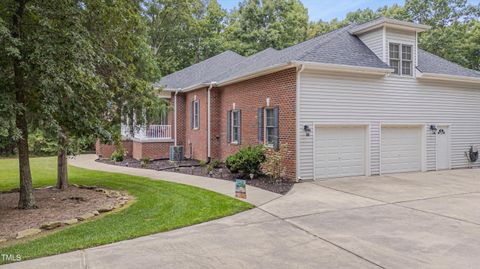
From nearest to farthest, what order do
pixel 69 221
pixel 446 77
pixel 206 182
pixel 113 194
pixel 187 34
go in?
pixel 69 221, pixel 113 194, pixel 206 182, pixel 446 77, pixel 187 34

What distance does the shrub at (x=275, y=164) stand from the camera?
11016 mm

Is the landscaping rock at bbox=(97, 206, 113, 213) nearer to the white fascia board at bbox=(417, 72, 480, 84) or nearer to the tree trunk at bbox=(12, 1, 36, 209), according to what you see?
the tree trunk at bbox=(12, 1, 36, 209)

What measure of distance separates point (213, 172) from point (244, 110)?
2.87 m

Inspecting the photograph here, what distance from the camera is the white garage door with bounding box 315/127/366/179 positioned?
37.7ft

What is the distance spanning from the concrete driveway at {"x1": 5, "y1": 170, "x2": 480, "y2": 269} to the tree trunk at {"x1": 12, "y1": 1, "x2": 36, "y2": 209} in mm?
3688

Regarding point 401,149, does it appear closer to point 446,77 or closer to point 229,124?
point 446,77

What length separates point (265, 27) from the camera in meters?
31.6

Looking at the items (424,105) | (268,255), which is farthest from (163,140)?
(268,255)

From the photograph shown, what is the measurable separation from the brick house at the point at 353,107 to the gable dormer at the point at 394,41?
4 centimetres

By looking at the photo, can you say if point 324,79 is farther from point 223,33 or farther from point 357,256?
point 223,33

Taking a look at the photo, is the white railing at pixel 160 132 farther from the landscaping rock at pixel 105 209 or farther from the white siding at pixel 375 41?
the white siding at pixel 375 41

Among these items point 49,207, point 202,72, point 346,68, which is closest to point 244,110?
point 346,68

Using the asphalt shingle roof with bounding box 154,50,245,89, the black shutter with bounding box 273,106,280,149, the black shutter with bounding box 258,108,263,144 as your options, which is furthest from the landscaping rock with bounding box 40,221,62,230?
the asphalt shingle roof with bounding box 154,50,245,89

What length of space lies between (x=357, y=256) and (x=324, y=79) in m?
7.58
